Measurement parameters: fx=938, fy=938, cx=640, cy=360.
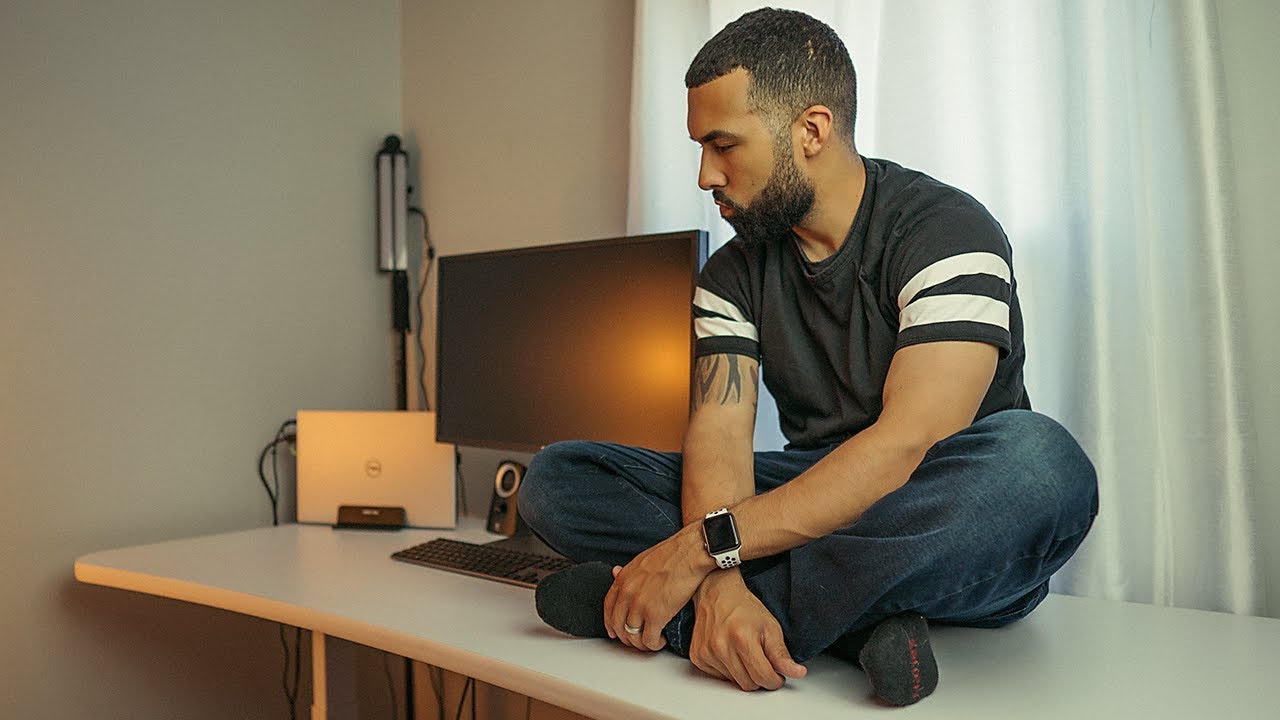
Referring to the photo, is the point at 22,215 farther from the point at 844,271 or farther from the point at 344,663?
the point at 844,271

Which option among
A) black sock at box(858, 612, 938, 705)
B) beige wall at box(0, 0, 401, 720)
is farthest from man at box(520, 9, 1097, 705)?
beige wall at box(0, 0, 401, 720)

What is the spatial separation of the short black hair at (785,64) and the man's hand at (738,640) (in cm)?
64

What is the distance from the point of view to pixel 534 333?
1.81 m

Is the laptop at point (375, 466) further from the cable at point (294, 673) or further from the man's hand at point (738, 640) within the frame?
the man's hand at point (738, 640)

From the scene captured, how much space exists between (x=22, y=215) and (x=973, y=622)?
6.11 ft

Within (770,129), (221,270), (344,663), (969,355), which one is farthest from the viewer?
(221,270)

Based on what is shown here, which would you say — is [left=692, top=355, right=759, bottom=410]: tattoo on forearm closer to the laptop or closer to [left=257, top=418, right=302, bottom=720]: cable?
the laptop

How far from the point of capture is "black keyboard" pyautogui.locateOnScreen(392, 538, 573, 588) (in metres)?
1.46

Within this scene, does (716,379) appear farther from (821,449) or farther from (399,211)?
(399,211)

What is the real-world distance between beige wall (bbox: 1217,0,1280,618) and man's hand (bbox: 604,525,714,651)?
819 millimetres

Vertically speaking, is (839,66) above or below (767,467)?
above

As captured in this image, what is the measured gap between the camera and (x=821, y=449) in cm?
136

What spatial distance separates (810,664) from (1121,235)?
824 millimetres

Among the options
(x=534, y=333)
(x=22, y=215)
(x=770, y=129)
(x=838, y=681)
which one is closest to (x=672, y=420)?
(x=534, y=333)
